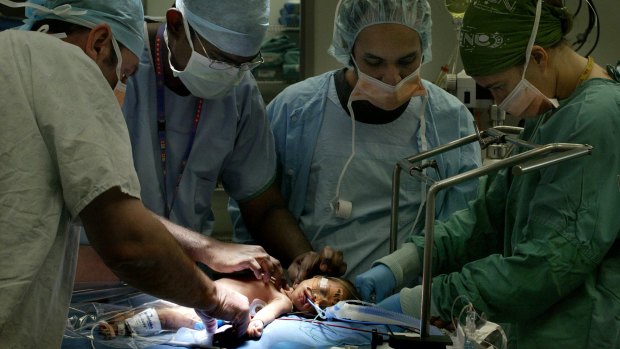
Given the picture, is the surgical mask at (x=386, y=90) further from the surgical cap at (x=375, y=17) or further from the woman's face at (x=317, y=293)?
the woman's face at (x=317, y=293)

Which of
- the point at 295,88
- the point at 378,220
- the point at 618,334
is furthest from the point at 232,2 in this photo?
the point at 618,334

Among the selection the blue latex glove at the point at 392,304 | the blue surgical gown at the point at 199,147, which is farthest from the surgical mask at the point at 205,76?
the blue latex glove at the point at 392,304

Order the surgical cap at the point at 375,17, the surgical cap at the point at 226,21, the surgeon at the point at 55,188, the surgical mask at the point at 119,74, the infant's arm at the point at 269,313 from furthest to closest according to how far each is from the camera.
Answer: the surgical cap at the point at 375,17
the surgical cap at the point at 226,21
the infant's arm at the point at 269,313
the surgical mask at the point at 119,74
the surgeon at the point at 55,188

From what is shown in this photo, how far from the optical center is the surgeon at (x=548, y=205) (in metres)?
1.70

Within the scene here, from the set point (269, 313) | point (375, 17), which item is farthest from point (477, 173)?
point (375, 17)

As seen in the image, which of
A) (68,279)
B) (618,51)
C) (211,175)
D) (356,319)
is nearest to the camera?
(68,279)

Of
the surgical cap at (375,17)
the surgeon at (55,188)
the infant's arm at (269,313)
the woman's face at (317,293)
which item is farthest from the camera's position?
the surgical cap at (375,17)

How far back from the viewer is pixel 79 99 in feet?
4.04

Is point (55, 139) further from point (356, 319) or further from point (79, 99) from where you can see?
point (356, 319)

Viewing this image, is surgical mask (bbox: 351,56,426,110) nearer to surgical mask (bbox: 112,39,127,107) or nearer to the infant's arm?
the infant's arm

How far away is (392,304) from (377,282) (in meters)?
0.08

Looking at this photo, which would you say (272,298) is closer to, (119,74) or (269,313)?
(269,313)

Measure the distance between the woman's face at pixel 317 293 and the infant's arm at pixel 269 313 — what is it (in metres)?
0.04

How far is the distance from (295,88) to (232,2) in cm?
64
